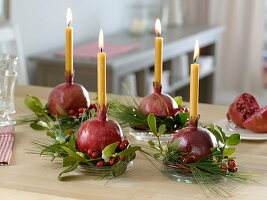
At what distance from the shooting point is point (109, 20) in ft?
14.4

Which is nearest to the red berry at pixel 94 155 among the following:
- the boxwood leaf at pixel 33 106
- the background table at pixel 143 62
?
the boxwood leaf at pixel 33 106

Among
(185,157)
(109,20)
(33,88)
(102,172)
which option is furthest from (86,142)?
(109,20)

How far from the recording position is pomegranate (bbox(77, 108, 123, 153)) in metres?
1.34

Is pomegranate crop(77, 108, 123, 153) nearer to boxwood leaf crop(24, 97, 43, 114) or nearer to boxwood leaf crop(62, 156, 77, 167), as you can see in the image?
boxwood leaf crop(62, 156, 77, 167)

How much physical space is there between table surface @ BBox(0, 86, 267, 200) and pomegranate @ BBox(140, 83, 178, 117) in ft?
0.47

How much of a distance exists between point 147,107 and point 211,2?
3631 mm

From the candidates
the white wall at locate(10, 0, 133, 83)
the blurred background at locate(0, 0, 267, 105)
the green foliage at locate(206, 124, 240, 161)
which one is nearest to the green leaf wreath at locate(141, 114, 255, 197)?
the green foliage at locate(206, 124, 240, 161)

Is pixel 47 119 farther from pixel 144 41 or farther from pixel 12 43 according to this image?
pixel 144 41

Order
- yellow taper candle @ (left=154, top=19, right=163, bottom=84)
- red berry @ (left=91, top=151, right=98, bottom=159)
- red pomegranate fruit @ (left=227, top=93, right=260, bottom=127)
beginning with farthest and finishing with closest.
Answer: red pomegranate fruit @ (left=227, top=93, right=260, bottom=127)
yellow taper candle @ (left=154, top=19, right=163, bottom=84)
red berry @ (left=91, top=151, right=98, bottom=159)

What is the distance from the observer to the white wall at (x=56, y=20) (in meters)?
3.54

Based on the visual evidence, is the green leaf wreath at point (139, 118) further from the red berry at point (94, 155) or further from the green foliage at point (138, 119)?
the red berry at point (94, 155)

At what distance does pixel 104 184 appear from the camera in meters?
1.28

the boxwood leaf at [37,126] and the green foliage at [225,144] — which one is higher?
the green foliage at [225,144]

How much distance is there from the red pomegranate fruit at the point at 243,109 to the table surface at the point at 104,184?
0.17 meters
